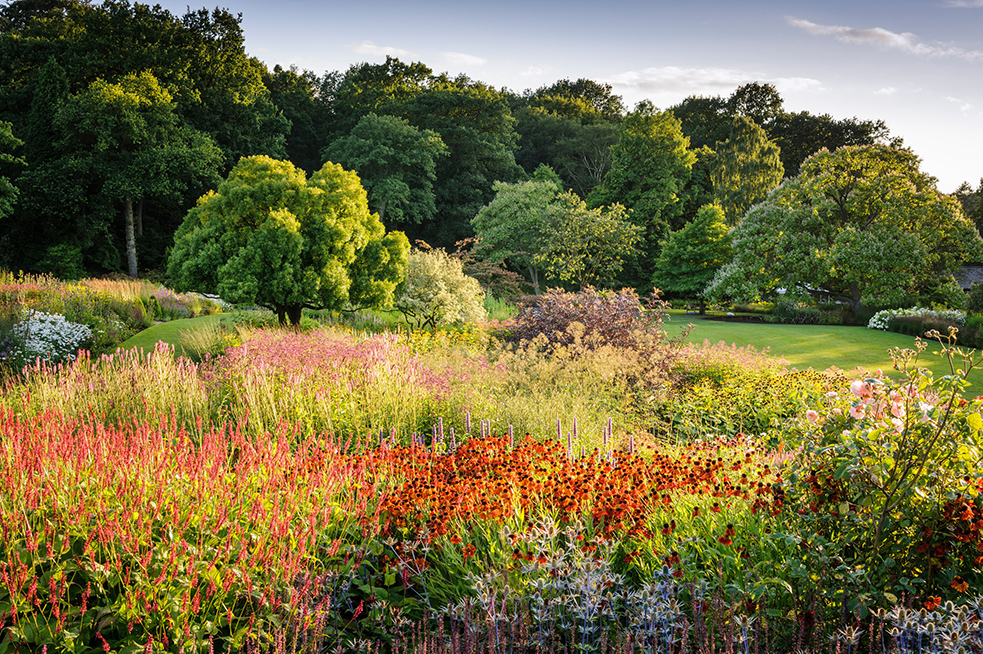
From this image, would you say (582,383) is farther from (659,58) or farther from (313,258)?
(659,58)

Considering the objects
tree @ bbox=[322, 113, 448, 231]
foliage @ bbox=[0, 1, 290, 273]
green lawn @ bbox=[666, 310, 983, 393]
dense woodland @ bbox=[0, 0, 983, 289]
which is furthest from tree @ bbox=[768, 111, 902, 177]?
foliage @ bbox=[0, 1, 290, 273]

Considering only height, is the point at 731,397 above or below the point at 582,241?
below

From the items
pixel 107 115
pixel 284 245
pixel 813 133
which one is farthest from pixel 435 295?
pixel 813 133

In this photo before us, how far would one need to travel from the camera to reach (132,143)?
87.6 ft

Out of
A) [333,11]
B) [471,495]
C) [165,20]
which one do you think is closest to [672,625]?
[471,495]

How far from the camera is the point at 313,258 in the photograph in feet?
35.0

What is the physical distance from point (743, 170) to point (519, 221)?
1478 centimetres

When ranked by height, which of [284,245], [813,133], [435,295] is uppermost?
[813,133]

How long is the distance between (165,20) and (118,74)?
4.19 metres

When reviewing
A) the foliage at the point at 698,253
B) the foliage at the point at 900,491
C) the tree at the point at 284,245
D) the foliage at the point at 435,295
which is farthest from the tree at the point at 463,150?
the foliage at the point at 900,491

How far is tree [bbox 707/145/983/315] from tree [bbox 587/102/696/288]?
9886 millimetres

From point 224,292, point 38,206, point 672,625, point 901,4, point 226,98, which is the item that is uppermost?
point 226,98

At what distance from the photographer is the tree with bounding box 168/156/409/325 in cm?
1016

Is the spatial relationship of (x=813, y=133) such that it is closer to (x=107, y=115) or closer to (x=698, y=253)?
(x=698, y=253)
